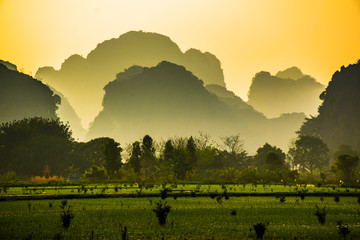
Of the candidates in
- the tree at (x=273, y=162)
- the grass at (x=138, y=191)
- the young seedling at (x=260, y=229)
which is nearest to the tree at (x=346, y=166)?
the tree at (x=273, y=162)

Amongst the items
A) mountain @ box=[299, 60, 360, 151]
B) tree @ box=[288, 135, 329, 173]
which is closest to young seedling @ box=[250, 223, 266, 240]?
tree @ box=[288, 135, 329, 173]

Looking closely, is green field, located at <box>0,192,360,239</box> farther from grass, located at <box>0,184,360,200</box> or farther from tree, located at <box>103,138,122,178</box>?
tree, located at <box>103,138,122,178</box>

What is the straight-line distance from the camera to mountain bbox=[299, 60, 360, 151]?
480 ft

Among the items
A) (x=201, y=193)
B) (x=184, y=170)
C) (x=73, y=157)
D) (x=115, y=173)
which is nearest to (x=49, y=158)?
(x=73, y=157)

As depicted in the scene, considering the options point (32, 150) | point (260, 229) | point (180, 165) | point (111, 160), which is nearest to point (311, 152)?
point (180, 165)

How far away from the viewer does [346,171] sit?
80.4 meters

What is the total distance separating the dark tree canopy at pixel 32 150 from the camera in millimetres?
93312

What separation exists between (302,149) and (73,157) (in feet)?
247

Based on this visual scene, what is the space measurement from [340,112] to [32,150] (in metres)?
122

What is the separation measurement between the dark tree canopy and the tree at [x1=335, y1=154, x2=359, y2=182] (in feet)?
219

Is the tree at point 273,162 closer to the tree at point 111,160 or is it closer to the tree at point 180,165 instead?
the tree at point 180,165

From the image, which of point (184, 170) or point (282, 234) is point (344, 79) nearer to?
point (184, 170)

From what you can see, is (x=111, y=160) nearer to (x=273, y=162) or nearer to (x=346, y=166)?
(x=273, y=162)

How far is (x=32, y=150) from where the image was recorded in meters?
94.6
